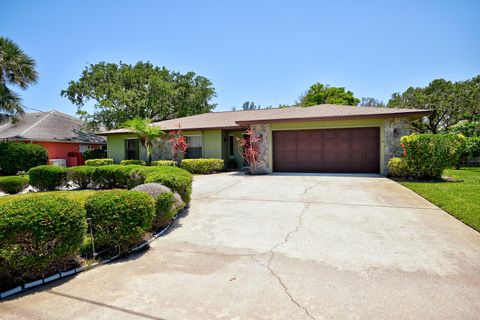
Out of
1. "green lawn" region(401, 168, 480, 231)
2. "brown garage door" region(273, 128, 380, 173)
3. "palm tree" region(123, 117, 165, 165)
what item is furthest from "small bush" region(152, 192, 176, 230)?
"palm tree" region(123, 117, 165, 165)

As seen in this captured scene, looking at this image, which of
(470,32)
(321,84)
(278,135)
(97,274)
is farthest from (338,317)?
(321,84)

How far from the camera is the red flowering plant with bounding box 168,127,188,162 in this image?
15812mm

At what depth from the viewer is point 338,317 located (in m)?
2.33

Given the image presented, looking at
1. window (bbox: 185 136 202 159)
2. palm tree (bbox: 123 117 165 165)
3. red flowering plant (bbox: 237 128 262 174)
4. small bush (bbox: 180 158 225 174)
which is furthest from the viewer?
window (bbox: 185 136 202 159)

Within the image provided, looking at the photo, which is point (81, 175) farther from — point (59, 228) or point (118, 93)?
point (118, 93)

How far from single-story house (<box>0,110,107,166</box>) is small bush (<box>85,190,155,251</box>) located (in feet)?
64.4

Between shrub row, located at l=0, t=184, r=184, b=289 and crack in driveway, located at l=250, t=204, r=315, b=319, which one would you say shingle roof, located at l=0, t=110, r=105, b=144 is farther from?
crack in driveway, located at l=250, t=204, r=315, b=319

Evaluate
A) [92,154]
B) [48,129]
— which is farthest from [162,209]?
[48,129]

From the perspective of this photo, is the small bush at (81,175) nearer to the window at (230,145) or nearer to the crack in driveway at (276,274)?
the crack in driveway at (276,274)

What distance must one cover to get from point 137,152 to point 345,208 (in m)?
16.2

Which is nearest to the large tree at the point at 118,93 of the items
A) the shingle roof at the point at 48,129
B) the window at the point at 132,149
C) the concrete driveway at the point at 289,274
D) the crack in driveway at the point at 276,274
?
the shingle roof at the point at 48,129

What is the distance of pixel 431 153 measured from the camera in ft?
31.3

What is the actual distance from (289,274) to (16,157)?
66.1 ft

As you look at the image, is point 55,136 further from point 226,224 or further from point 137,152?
point 226,224
